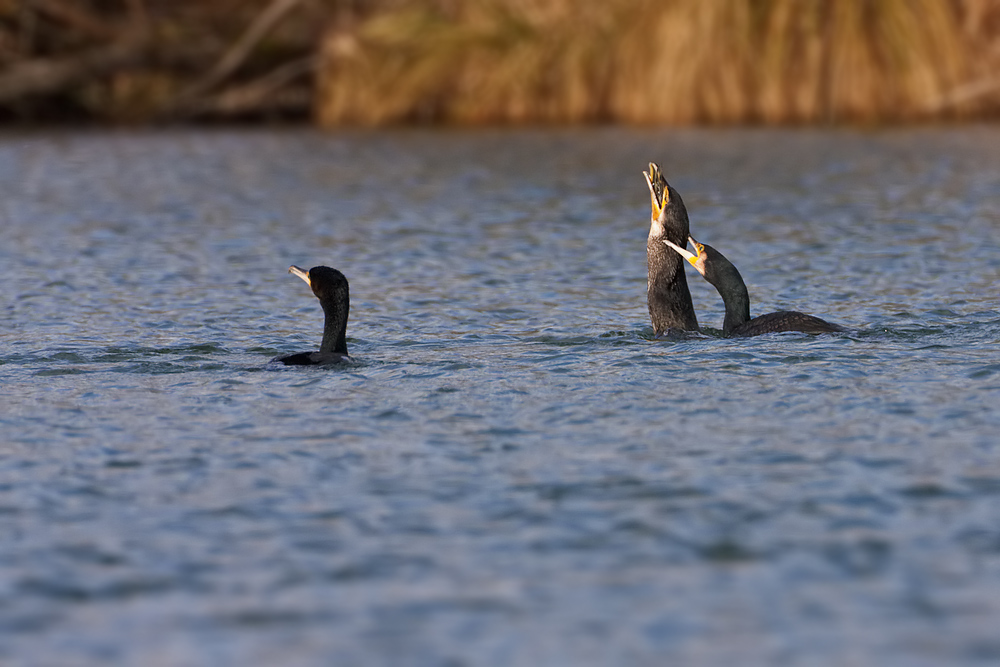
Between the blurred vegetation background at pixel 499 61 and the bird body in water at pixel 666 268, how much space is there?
16.7 m

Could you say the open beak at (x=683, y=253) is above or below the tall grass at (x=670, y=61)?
below

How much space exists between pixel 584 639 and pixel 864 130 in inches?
955

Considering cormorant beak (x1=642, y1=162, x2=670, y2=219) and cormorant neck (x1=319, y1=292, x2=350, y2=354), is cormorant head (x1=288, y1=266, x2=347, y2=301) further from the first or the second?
cormorant beak (x1=642, y1=162, x2=670, y2=219)

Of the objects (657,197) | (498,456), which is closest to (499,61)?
(657,197)

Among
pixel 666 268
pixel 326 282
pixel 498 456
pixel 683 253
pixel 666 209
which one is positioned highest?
pixel 666 209

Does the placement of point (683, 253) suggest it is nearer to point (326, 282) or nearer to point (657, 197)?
point (657, 197)

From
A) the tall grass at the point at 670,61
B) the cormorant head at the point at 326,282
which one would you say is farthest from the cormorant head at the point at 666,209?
the tall grass at the point at 670,61

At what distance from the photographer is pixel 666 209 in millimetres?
11445

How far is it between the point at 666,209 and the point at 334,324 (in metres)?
2.85

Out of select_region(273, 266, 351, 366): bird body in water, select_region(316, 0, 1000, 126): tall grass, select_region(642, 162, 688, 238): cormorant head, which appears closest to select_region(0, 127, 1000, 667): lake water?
select_region(273, 266, 351, 366): bird body in water

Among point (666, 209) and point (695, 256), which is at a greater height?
point (666, 209)

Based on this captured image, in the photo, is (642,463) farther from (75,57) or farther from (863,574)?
(75,57)

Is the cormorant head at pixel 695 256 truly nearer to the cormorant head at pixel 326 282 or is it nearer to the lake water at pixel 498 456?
the lake water at pixel 498 456

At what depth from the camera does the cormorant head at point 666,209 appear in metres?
11.4
